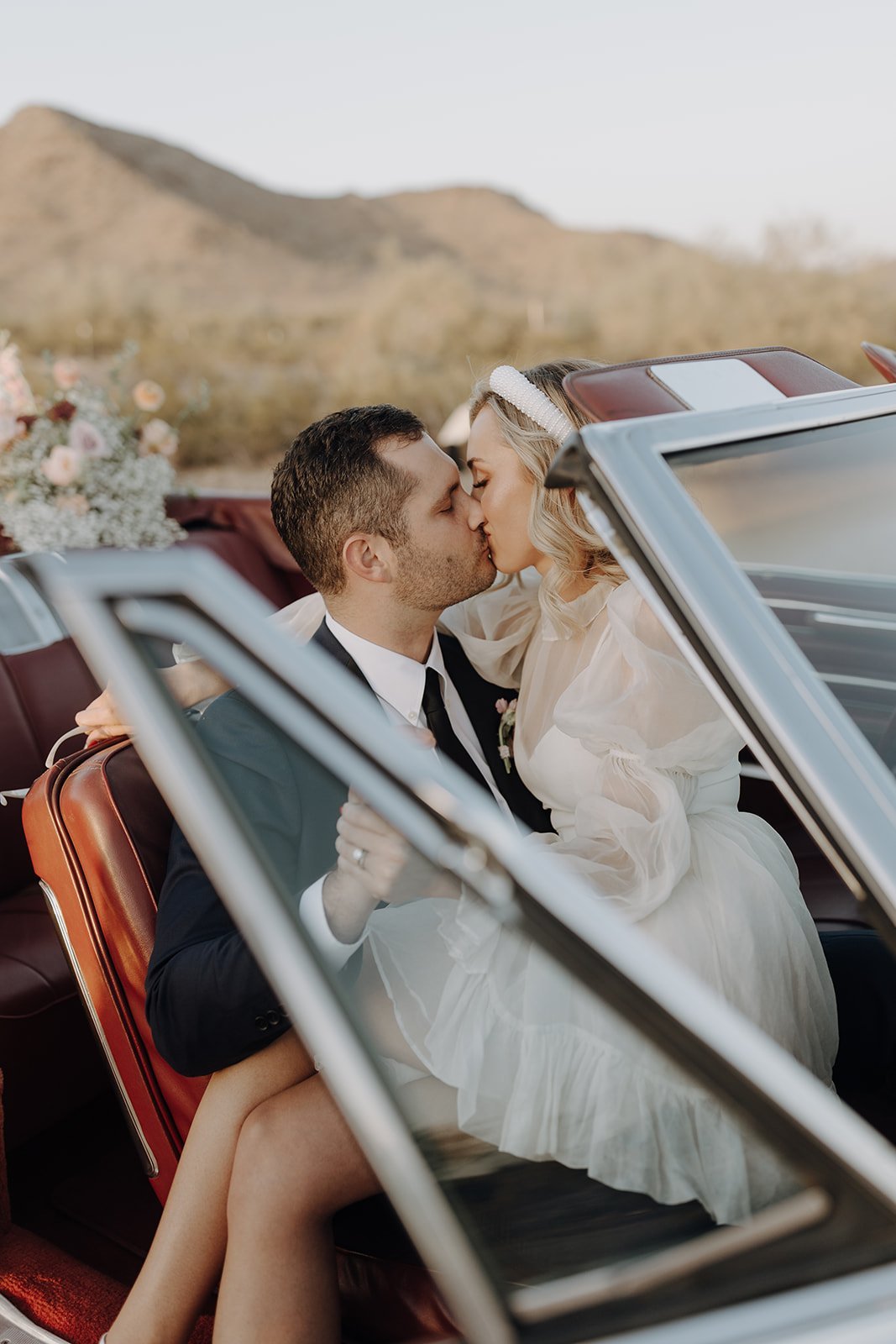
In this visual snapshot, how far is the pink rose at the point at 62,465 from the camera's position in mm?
3678

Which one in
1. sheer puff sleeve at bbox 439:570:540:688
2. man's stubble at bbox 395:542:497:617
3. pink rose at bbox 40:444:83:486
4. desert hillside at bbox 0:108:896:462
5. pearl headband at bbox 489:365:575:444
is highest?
pearl headband at bbox 489:365:575:444

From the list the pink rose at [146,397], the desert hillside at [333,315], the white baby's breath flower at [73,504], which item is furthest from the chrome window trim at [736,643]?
the desert hillside at [333,315]

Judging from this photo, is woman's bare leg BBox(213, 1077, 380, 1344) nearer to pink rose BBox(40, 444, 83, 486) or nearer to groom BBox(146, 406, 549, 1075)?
groom BBox(146, 406, 549, 1075)

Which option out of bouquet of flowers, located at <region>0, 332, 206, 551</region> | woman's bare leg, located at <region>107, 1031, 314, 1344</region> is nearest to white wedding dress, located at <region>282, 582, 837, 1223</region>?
woman's bare leg, located at <region>107, 1031, 314, 1344</region>

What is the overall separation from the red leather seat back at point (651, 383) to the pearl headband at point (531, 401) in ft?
1.43

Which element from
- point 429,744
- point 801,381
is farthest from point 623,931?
point 801,381

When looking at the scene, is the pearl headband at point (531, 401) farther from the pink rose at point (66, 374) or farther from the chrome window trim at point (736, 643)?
the pink rose at point (66, 374)

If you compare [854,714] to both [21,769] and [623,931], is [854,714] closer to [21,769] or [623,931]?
[623,931]

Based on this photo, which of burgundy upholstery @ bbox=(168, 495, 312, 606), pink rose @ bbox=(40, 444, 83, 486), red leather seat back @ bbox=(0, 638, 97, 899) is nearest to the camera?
red leather seat back @ bbox=(0, 638, 97, 899)

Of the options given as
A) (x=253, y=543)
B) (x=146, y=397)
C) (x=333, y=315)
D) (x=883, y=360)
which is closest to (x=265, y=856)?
(x=883, y=360)

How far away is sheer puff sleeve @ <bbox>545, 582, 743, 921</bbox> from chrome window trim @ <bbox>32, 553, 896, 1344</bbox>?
0.56 m

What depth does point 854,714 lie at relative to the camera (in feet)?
3.20

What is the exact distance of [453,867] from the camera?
73 cm

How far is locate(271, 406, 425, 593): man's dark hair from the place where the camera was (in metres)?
1.84
